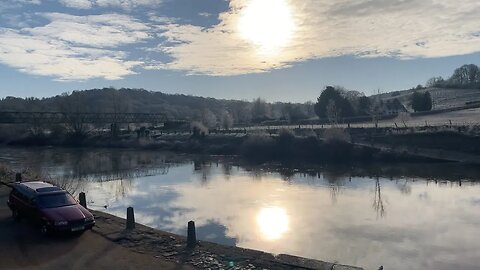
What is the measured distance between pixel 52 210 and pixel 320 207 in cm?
1771

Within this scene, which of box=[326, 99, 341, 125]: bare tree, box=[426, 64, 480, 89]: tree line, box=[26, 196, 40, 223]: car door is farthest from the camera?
box=[426, 64, 480, 89]: tree line

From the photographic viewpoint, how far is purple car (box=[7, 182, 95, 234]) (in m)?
16.9

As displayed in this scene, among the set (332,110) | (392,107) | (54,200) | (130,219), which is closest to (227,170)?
(130,219)

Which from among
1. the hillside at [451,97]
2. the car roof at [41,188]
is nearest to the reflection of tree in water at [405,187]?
the car roof at [41,188]

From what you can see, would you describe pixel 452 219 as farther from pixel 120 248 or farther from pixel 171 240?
pixel 120 248

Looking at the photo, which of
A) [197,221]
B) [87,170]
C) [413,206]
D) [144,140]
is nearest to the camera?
[197,221]

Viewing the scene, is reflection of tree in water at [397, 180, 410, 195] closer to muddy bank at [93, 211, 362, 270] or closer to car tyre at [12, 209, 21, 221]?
muddy bank at [93, 211, 362, 270]

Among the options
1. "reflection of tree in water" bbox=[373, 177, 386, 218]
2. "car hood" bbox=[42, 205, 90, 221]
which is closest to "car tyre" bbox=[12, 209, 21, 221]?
"car hood" bbox=[42, 205, 90, 221]

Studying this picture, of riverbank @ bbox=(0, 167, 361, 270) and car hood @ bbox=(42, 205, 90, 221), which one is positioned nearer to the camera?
riverbank @ bbox=(0, 167, 361, 270)

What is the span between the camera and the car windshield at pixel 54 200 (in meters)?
17.6

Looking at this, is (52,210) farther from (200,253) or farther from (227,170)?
(227,170)

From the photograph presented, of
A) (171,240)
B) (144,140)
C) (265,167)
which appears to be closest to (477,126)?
(265,167)

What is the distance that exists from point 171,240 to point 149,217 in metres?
9.26

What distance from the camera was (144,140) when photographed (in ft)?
310
